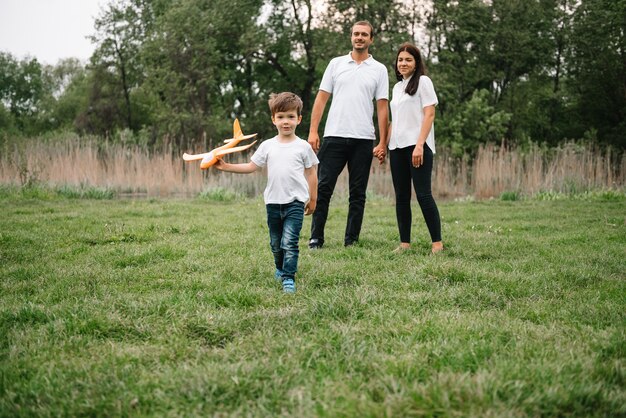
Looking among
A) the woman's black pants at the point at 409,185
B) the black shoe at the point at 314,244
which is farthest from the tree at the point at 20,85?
the woman's black pants at the point at 409,185

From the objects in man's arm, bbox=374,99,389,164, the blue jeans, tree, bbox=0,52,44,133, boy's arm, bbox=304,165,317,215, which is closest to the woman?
man's arm, bbox=374,99,389,164

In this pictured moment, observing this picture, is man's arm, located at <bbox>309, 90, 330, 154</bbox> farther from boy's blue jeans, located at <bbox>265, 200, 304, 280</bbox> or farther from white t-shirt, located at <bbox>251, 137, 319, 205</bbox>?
boy's blue jeans, located at <bbox>265, 200, 304, 280</bbox>

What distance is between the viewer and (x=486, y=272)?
169 inches

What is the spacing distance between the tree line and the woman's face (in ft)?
59.9

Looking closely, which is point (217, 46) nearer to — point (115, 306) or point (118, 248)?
point (118, 248)

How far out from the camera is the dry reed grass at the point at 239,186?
1282cm

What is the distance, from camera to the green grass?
7.17ft

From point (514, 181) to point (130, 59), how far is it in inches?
1130

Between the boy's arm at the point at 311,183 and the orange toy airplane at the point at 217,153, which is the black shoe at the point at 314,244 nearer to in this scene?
the boy's arm at the point at 311,183

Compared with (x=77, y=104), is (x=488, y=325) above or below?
below

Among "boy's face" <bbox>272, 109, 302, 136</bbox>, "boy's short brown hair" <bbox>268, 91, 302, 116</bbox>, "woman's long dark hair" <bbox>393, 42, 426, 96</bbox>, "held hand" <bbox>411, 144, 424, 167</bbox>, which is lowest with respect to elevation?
"held hand" <bbox>411, 144, 424, 167</bbox>

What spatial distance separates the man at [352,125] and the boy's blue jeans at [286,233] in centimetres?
158

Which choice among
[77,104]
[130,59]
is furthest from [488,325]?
[77,104]

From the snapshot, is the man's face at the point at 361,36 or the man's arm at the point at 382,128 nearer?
the man's face at the point at 361,36
